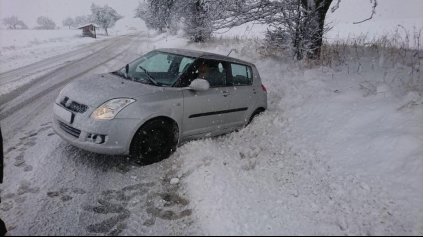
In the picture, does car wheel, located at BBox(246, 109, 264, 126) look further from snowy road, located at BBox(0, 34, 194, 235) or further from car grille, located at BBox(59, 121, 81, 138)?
car grille, located at BBox(59, 121, 81, 138)

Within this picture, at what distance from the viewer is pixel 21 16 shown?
107188mm

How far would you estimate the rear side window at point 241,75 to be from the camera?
5203 mm

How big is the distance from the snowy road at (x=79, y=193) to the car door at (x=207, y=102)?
760 mm

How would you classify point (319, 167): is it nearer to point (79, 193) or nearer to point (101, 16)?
point (79, 193)

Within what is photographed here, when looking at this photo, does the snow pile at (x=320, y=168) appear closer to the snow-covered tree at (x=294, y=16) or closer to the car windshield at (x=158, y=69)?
the car windshield at (x=158, y=69)

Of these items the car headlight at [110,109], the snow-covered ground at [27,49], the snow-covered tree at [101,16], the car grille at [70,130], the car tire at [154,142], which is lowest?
the car tire at [154,142]

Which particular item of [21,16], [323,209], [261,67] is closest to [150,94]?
[323,209]

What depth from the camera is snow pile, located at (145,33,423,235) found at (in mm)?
2869

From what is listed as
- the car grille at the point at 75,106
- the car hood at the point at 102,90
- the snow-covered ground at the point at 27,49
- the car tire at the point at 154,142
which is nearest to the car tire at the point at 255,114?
the car tire at the point at 154,142

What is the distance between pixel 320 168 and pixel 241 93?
204 centimetres

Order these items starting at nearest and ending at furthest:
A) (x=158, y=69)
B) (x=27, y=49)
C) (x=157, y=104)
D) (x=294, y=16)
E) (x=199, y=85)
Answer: (x=157, y=104)
(x=199, y=85)
(x=158, y=69)
(x=294, y=16)
(x=27, y=49)

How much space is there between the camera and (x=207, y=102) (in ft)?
14.8

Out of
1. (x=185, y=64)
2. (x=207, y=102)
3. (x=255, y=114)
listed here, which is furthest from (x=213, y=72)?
(x=255, y=114)

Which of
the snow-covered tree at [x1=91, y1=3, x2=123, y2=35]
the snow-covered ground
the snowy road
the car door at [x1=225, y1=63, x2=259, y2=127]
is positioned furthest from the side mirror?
the snow-covered tree at [x1=91, y1=3, x2=123, y2=35]
